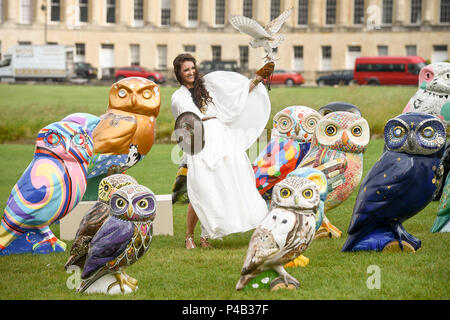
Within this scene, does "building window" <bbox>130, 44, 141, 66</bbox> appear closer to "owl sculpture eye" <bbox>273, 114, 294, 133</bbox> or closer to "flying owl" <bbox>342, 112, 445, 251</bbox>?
"owl sculpture eye" <bbox>273, 114, 294, 133</bbox>

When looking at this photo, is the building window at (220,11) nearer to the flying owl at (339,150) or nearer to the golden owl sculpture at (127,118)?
the golden owl sculpture at (127,118)

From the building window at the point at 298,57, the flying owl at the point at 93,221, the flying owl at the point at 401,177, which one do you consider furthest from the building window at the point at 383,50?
the flying owl at the point at 93,221

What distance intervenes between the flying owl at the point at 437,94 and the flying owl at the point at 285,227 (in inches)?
173

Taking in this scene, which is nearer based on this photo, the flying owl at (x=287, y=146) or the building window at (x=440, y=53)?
the flying owl at (x=287, y=146)

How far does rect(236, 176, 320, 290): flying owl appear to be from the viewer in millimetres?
5656

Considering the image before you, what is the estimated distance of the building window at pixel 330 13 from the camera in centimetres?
5875

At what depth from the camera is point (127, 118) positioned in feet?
28.0

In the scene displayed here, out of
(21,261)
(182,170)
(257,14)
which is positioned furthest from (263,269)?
(257,14)

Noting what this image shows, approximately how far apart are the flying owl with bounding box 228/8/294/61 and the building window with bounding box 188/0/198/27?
5297 centimetres

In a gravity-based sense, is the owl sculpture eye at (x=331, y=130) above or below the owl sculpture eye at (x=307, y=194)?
above

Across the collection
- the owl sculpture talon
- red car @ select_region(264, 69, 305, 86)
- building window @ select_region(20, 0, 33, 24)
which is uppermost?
building window @ select_region(20, 0, 33, 24)

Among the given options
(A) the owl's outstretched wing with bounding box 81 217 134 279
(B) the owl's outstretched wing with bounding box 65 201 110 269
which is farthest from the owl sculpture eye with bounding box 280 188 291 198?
(B) the owl's outstretched wing with bounding box 65 201 110 269

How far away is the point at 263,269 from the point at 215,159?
1.99 m
